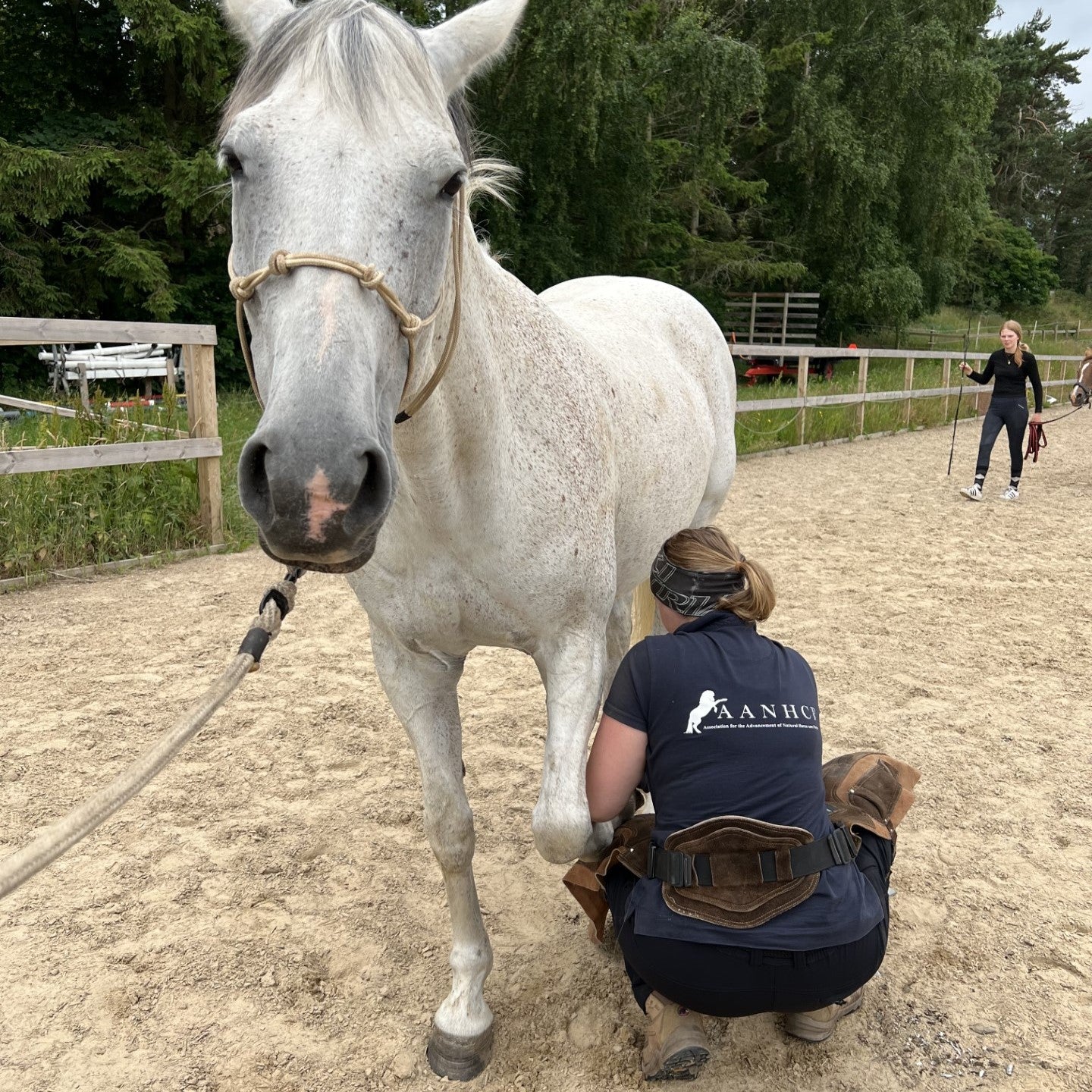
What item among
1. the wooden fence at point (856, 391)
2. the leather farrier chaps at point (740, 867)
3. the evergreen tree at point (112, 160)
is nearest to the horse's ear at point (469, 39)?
the leather farrier chaps at point (740, 867)

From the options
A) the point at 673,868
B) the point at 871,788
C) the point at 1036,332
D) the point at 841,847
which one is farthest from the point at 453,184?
the point at 1036,332

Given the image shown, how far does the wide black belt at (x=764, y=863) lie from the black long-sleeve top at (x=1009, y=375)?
8165mm

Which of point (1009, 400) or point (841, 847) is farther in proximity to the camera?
point (1009, 400)

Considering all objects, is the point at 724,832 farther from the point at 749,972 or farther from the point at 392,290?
the point at 392,290

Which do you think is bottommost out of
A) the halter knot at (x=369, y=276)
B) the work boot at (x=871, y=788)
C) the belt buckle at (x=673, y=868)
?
the work boot at (x=871, y=788)

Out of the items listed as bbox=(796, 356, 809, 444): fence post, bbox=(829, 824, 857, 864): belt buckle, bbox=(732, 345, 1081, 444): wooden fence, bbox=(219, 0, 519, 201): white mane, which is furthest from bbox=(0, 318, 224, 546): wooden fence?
bbox=(796, 356, 809, 444): fence post

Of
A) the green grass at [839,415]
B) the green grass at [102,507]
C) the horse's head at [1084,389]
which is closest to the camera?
the green grass at [102,507]

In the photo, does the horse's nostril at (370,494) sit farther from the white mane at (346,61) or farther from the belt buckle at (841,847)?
the belt buckle at (841,847)

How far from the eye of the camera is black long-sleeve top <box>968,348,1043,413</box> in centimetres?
852

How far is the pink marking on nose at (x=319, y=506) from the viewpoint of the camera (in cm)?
105

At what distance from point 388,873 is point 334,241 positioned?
2034 millimetres

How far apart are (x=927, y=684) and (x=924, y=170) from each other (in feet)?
75.4

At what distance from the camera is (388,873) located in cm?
261

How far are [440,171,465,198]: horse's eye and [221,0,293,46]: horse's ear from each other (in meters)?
0.49
